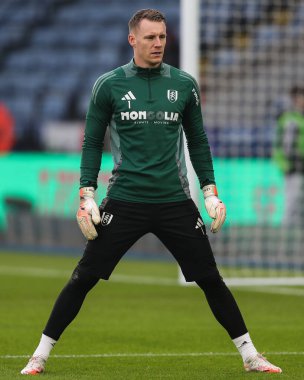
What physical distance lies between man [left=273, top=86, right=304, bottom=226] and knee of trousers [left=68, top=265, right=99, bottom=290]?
1210 cm

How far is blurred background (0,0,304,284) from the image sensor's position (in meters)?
18.3

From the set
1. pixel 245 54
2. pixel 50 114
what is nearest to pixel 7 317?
pixel 245 54

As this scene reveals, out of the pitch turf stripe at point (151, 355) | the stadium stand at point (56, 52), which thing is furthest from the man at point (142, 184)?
the stadium stand at point (56, 52)

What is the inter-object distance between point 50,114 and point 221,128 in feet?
21.6

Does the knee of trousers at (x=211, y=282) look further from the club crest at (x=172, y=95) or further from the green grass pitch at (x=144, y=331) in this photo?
the club crest at (x=172, y=95)

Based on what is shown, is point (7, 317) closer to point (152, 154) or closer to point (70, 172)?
point (152, 154)

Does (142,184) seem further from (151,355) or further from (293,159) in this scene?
(293,159)

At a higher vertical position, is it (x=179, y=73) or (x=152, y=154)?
(x=179, y=73)

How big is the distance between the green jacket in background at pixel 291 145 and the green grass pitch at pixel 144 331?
4023 mm

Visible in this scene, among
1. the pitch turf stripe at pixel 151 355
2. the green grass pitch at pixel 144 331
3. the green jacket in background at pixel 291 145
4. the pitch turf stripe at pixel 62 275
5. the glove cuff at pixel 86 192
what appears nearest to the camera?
the glove cuff at pixel 86 192

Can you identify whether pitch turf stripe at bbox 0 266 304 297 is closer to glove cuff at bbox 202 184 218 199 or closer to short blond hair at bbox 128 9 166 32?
glove cuff at bbox 202 184 218 199

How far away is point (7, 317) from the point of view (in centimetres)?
1135

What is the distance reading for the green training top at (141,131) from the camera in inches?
292

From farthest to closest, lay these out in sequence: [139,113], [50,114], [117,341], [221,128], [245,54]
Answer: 1. [50,114]
2. [245,54]
3. [221,128]
4. [117,341]
5. [139,113]
